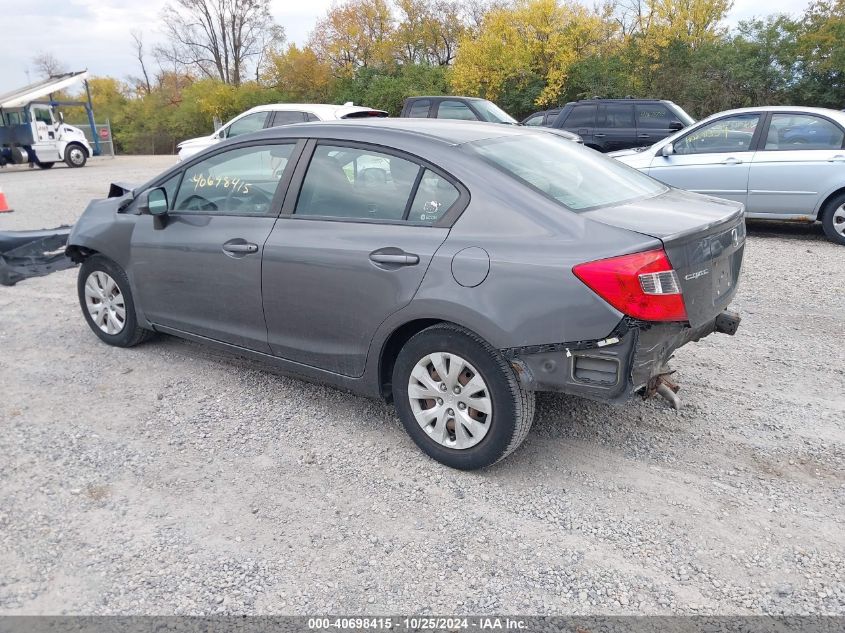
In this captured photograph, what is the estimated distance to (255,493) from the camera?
3.19m

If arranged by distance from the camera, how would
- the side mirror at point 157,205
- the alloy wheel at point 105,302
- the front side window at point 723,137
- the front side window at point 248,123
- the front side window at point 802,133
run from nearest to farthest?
the side mirror at point 157,205
the alloy wheel at point 105,302
the front side window at point 802,133
the front side window at point 723,137
the front side window at point 248,123

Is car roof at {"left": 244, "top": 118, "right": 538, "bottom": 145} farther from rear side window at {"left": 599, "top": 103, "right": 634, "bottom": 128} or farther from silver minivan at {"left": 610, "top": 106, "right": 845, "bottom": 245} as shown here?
rear side window at {"left": 599, "top": 103, "right": 634, "bottom": 128}

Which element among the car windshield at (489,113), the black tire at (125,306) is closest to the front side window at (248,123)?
the car windshield at (489,113)

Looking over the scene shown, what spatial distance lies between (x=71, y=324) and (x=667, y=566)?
16.7ft

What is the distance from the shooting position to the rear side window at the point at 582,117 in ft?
44.2

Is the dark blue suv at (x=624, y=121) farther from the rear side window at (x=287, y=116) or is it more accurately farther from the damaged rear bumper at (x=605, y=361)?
the damaged rear bumper at (x=605, y=361)

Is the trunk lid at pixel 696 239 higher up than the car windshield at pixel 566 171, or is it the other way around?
the car windshield at pixel 566 171

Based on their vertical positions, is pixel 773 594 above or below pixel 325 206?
below

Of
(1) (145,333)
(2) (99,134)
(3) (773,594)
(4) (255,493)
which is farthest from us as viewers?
(2) (99,134)

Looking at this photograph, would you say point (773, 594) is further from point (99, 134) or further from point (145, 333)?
point (99, 134)

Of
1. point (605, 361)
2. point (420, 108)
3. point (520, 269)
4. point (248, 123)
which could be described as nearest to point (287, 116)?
point (248, 123)

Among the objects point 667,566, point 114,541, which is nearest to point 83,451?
point 114,541

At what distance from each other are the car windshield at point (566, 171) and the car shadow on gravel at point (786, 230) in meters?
5.74

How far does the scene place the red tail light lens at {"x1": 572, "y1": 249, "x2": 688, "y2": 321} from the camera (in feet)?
9.04
